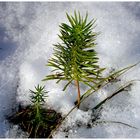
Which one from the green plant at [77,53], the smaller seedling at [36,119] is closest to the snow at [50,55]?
the smaller seedling at [36,119]

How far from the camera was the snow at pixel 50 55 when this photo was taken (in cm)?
257

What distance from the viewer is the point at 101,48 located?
293 cm

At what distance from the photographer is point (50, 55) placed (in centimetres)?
288

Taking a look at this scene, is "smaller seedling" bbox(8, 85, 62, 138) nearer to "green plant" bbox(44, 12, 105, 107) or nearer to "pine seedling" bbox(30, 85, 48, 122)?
"pine seedling" bbox(30, 85, 48, 122)

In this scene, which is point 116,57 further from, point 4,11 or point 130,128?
point 4,11

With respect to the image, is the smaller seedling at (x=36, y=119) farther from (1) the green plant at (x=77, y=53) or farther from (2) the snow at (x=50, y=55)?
(1) the green plant at (x=77, y=53)

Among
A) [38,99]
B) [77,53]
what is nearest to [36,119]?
[38,99]

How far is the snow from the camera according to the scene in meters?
2.57

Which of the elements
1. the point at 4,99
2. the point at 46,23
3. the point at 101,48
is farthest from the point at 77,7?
the point at 4,99

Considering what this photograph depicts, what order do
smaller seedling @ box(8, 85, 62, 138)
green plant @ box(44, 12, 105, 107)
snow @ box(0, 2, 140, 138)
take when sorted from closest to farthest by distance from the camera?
green plant @ box(44, 12, 105, 107) < smaller seedling @ box(8, 85, 62, 138) < snow @ box(0, 2, 140, 138)

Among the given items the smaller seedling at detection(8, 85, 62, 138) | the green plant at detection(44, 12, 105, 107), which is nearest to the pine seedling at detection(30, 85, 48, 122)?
the smaller seedling at detection(8, 85, 62, 138)

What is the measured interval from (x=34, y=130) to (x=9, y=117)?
0.20 metres

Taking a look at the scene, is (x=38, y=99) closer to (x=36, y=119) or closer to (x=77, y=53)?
(x=36, y=119)

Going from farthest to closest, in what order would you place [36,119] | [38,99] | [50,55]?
[50,55] < [36,119] < [38,99]
